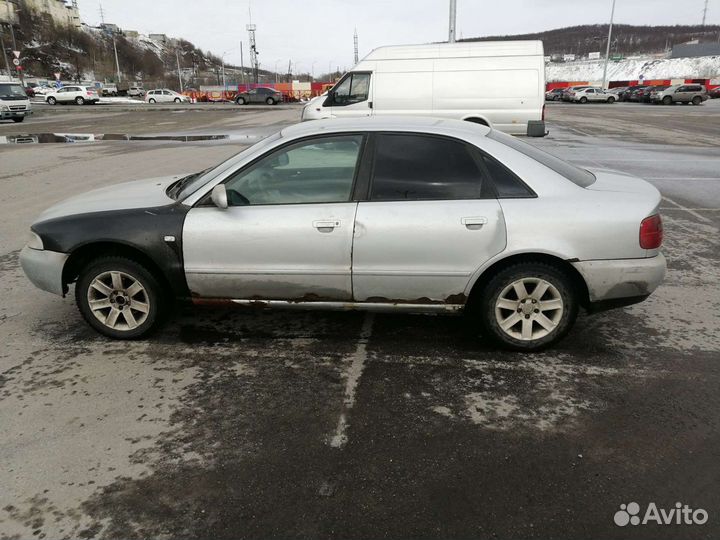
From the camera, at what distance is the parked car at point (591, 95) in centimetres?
5372

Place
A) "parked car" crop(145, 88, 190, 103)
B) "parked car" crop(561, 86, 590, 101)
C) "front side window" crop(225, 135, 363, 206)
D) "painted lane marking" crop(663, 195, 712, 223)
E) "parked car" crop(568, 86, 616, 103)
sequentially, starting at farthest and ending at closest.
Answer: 1. "parked car" crop(145, 88, 190, 103)
2. "parked car" crop(561, 86, 590, 101)
3. "parked car" crop(568, 86, 616, 103)
4. "painted lane marking" crop(663, 195, 712, 223)
5. "front side window" crop(225, 135, 363, 206)

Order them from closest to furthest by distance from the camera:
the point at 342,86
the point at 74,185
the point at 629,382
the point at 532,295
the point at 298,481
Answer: the point at 298,481 < the point at 629,382 < the point at 532,295 < the point at 74,185 < the point at 342,86

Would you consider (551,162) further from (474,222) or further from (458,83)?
(458,83)

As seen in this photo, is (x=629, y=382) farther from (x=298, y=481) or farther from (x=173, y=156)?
(x=173, y=156)

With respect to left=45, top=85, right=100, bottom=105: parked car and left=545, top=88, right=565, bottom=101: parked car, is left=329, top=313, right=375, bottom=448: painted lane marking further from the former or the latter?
left=545, top=88, right=565, bottom=101: parked car

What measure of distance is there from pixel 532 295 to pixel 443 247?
27.4 inches

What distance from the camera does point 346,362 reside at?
11.9 ft

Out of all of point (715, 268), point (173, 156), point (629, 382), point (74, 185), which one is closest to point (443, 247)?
point (629, 382)

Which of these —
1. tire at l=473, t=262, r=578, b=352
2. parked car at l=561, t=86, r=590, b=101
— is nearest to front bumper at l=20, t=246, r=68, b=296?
tire at l=473, t=262, r=578, b=352

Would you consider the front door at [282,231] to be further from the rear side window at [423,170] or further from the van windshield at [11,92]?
the van windshield at [11,92]

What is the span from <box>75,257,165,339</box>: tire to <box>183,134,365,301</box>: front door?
351 millimetres

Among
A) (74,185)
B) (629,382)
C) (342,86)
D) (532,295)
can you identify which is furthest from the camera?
(342,86)

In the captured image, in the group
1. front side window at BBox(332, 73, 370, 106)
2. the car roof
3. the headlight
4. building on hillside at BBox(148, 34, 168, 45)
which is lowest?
the headlight

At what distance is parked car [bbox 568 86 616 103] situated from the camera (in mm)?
53719
